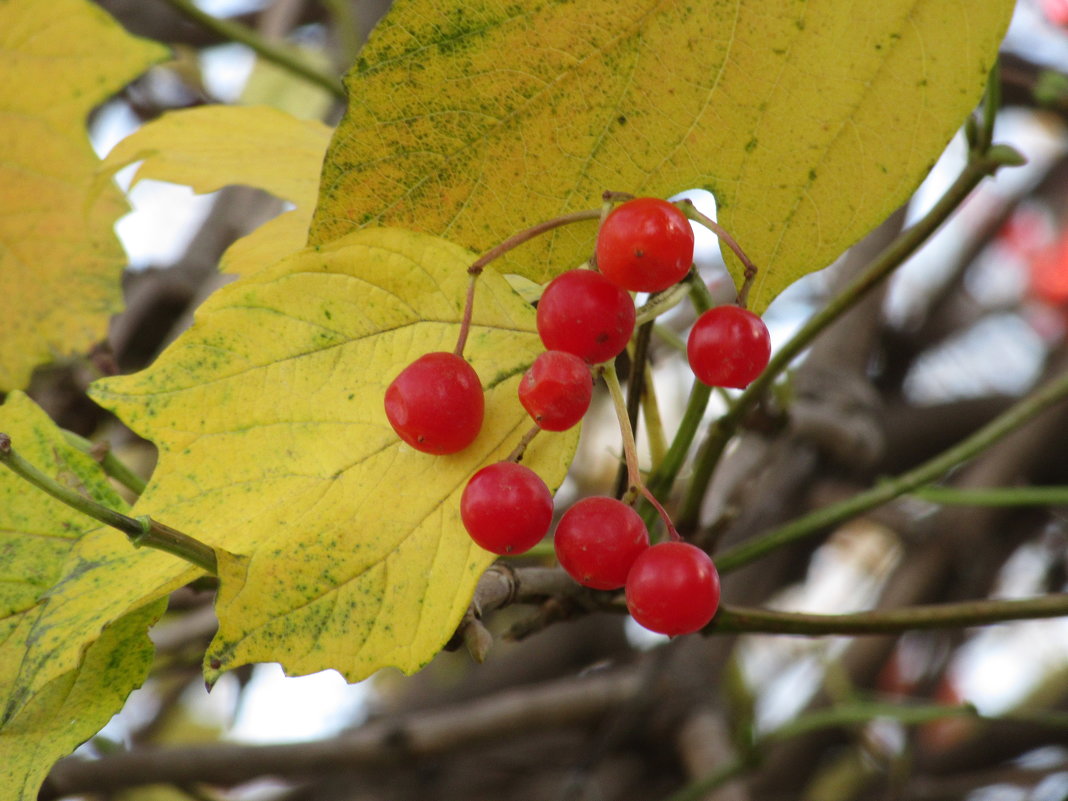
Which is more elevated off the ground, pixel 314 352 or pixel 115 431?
pixel 115 431

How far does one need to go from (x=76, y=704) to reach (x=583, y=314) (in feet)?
1.07

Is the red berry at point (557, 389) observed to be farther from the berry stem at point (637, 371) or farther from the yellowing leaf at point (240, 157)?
the yellowing leaf at point (240, 157)

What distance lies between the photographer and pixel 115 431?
1.27m

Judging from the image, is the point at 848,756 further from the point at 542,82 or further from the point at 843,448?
the point at 542,82

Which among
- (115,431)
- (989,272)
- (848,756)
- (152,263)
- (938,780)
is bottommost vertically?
(938,780)

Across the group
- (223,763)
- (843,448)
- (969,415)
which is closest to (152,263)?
(223,763)

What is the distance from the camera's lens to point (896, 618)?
26.0 inches

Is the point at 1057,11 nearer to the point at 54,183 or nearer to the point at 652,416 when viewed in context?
the point at 652,416

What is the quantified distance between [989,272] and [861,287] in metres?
1.70

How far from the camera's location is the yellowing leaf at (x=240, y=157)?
2.11ft

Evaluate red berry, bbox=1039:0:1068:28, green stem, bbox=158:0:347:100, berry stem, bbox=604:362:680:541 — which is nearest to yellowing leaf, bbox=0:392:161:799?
berry stem, bbox=604:362:680:541

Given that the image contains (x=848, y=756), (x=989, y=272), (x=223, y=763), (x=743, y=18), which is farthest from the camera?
(x=989, y=272)

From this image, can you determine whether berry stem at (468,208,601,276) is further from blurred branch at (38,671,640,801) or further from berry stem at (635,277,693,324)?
blurred branch at (38,671,640,801)

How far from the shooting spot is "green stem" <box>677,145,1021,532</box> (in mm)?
674
